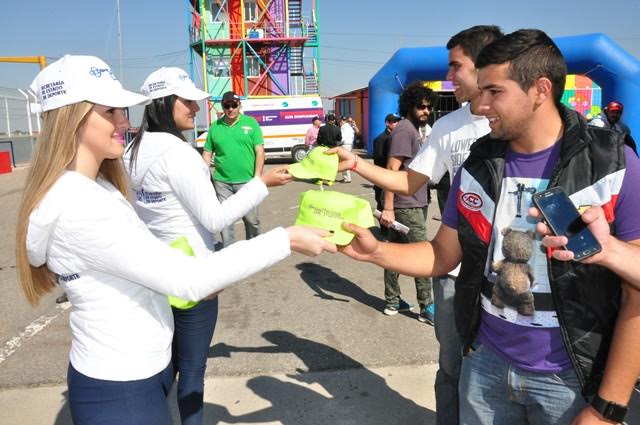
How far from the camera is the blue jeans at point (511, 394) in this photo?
161 centimetres

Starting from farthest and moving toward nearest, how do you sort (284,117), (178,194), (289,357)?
(284,117) < (289,357) < (178,194)

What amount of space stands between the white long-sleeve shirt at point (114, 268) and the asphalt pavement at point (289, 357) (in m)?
1.76

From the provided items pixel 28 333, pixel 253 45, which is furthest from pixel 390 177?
pixel 253 45

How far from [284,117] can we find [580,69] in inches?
457

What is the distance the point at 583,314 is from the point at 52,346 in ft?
14.1

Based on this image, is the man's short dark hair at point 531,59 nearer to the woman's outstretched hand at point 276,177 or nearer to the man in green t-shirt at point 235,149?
the woman's outstretched hand at point 276,177

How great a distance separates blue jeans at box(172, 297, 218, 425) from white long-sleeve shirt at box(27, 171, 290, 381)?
0.72 meters

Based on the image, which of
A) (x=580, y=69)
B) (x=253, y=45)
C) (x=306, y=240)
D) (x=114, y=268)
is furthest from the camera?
(x=253, y=45)

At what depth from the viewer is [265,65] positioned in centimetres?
2566

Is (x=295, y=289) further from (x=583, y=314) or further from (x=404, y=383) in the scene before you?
(x=583, y=314)

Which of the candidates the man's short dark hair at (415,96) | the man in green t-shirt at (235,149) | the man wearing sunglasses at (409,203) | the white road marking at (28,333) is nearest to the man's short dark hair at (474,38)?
the man wearing sunglasses at (409,203)

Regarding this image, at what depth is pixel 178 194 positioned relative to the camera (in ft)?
8.05

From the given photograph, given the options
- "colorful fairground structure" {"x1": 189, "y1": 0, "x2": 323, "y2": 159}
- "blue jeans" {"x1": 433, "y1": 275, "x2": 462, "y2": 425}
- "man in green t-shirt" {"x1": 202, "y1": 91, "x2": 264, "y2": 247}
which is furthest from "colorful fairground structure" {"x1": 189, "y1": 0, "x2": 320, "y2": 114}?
"blue jeans" {"x1": 433, "y1": 275, "x2": 462, "y2": 425}

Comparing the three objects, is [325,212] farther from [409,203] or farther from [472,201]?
[409,203]
